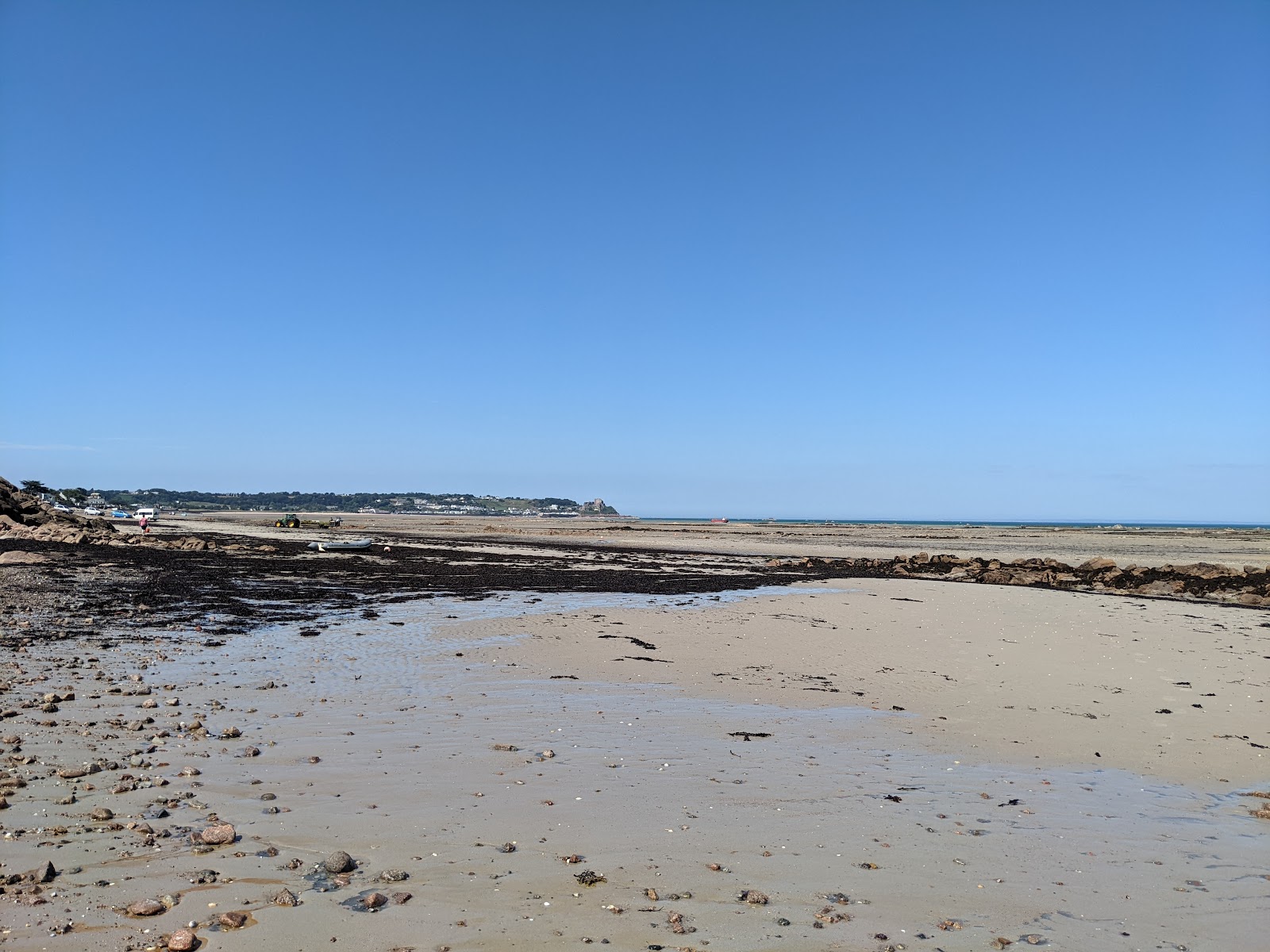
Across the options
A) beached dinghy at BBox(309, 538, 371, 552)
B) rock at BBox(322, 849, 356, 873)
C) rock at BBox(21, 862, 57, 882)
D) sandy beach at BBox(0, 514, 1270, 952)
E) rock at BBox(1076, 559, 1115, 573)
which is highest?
rock at BBox(1076, 559, 1115, 573)

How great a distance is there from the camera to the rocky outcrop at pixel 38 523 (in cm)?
3853

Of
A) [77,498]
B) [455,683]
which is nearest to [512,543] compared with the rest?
[455,683]

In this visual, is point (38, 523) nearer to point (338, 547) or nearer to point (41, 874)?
point (338, 547)

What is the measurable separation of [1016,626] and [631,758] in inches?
526

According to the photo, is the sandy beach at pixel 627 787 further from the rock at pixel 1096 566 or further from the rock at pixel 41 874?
the rock at pixel 1096 566

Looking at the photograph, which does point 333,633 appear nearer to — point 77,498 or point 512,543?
point 512,543

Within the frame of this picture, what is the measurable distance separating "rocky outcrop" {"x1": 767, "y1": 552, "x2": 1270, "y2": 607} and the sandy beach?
38.4 feet

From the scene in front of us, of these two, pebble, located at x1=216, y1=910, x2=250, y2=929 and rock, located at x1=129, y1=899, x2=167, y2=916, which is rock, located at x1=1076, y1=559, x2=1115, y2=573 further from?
rock, located at x1=129, y1=899, x2=167, y2=916

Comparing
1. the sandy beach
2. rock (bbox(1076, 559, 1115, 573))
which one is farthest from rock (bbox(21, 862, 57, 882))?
rock (bbox(1076, 559, 1115, 573))

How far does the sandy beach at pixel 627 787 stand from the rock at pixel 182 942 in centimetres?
2

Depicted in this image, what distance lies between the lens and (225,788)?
665 centimetres

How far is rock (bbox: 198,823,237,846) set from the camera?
5508mm

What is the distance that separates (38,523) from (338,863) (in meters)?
47.5

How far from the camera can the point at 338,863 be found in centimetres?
523
